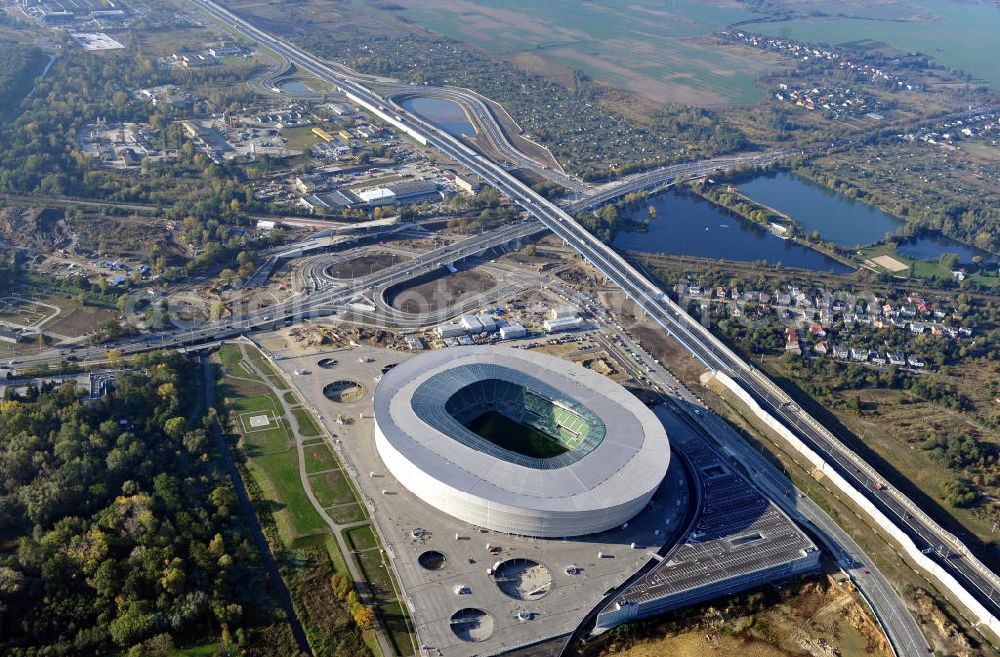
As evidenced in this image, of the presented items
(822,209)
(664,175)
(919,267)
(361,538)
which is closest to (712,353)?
(361,538)

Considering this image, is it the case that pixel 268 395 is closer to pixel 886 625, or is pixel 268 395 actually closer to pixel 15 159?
pixel 886 625

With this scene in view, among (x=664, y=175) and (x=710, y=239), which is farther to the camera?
(x=664, y=175)

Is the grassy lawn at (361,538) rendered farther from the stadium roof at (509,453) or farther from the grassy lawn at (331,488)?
the stadium roof at (509,453)

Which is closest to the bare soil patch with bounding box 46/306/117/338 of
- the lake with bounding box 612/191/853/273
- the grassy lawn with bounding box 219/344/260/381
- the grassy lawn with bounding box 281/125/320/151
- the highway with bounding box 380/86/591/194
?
the grassy lawn with bounding box 219/344/260/381

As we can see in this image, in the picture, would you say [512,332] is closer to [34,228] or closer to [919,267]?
[919,267]

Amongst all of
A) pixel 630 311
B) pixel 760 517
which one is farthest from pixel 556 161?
pixel 760 517

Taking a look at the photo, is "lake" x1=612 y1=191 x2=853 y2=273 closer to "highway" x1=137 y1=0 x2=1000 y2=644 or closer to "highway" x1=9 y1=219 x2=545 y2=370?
"highway" x1=137 y1=0 x2=1000 y2=644
